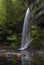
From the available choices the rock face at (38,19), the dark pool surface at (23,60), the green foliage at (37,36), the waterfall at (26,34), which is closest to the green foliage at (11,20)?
the waterfall at (26,34)

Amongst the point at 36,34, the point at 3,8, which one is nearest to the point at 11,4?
the point at 3,8

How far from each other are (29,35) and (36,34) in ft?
2.54

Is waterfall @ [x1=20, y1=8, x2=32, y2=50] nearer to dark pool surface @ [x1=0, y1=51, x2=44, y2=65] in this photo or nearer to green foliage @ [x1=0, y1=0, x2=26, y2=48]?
green foliage @ [x1=0, y1=0, x2=26, y2=48]

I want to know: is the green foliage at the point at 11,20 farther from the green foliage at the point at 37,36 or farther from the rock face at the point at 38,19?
the green foliage at the point at 37,36

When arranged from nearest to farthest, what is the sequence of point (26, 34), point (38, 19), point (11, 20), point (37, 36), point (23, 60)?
point (23, 60) < point (37, 36) < point (38, 19) < point (26, 34) < point (11, 20)

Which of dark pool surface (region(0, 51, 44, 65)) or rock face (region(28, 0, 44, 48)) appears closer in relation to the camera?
dark pool surface (region(0, 51, 44, 65))

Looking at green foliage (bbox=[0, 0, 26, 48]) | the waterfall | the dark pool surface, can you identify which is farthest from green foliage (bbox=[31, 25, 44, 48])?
green foliage (bbox=[0, 0, 26, 48])

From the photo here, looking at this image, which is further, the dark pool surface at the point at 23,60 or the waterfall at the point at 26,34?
the waterfall at the point at 26,34

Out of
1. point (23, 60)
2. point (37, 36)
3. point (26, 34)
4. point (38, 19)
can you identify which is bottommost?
point (23, 60)

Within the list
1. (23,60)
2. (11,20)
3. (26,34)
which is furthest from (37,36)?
(23,60)

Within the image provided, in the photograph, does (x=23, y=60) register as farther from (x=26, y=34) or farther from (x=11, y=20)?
(x=11, y=20)

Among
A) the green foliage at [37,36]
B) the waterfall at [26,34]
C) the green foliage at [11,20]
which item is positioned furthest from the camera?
the green foliage at [11,20]

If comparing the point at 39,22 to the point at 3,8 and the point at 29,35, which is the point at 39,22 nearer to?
the point at 29,35

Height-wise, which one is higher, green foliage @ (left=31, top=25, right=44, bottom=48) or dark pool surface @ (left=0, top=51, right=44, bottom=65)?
green foliage @ (left=31, top=25, right=44, bottom=48)
